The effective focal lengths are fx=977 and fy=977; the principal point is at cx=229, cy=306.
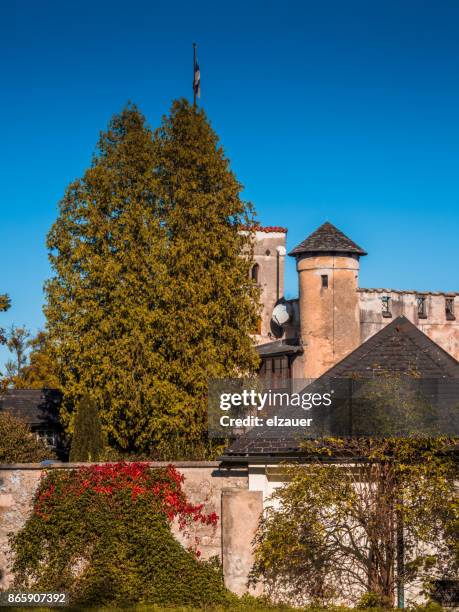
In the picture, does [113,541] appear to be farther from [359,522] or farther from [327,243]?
[327,243]

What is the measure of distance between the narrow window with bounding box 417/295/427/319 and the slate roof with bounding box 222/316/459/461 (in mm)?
25732

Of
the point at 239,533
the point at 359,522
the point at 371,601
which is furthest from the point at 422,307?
the point at 371,601

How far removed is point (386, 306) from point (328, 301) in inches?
118

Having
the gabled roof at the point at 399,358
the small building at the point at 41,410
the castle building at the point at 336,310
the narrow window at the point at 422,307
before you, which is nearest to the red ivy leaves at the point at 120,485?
the gabled roof at the point at 399,358

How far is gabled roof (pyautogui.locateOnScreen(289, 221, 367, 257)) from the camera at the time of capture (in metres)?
44.4

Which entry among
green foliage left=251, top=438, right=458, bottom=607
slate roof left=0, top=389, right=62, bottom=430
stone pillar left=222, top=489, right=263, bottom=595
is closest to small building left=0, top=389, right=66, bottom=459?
slate roof left=0, top=389, right=62, bottom=430

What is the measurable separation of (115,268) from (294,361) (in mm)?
14658

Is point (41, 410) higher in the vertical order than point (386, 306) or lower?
lower

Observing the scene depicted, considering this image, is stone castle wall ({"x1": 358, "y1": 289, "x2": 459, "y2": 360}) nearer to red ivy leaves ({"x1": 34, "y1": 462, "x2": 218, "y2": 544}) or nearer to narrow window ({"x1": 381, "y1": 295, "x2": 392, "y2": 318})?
narrow window ({"x1": 381, "y1": 295, "x2": 392, "y2": 318})

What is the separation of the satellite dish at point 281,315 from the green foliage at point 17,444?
57.0 feet

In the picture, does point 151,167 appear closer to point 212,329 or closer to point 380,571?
point 212,329

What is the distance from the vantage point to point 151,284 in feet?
105

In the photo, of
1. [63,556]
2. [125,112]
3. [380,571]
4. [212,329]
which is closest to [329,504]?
[380,571]

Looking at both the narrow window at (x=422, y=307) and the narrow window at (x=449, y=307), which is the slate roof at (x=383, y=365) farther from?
the narrow window at (x=449, y=307)
